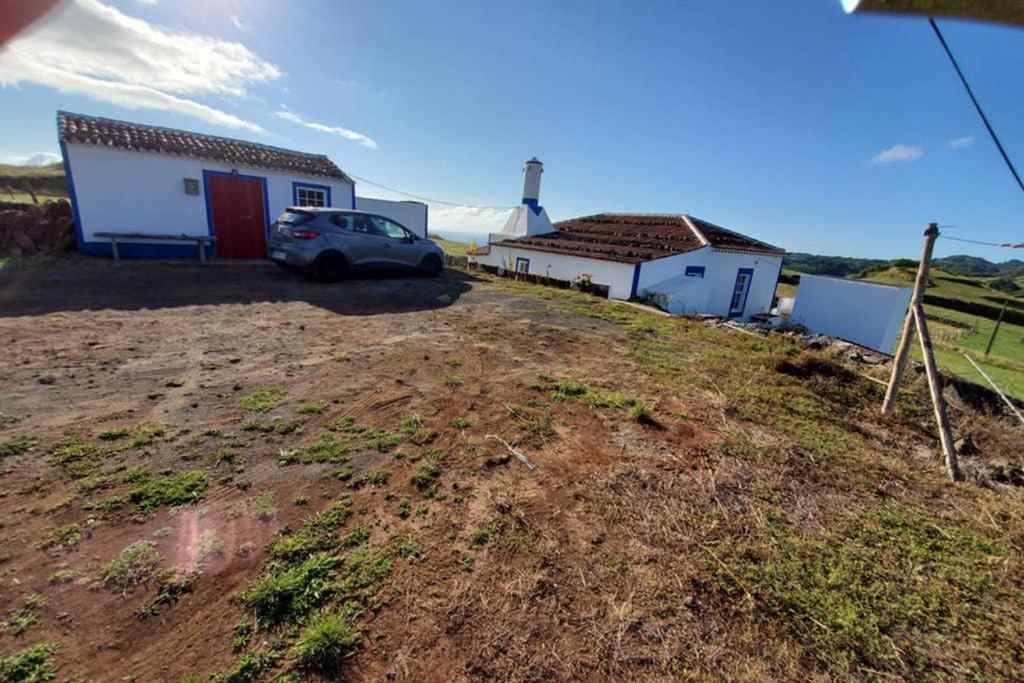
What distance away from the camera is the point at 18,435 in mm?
2889

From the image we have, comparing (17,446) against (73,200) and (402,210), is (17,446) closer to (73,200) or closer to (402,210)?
(73,200)

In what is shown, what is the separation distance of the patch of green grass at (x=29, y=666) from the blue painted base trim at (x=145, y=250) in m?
13.1

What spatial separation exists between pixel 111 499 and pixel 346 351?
2.89 metres

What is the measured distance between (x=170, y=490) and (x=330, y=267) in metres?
7.63

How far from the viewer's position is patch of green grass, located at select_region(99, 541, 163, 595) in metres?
1.89

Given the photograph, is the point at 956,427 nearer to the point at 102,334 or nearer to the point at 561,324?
the point at 561,324

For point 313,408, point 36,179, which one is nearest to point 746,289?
point 313,408

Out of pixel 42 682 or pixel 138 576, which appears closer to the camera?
pixel 42 682

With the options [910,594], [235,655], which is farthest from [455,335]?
[910,594]

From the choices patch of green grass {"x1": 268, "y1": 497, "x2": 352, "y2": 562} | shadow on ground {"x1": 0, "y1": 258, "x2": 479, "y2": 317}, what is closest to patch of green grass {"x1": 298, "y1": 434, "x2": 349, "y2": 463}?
patch of green grass {"x1": 268, "y1": 497, "x2": 352, "y2": 562}

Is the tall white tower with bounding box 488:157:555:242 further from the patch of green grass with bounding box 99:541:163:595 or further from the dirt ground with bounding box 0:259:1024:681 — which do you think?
the patch of green grass with bounding box 99:541:163:595

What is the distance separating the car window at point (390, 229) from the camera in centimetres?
991

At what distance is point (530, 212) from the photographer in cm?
1992

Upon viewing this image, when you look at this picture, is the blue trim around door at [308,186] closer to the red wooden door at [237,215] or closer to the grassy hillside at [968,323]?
the red wooden door at [237,215]
